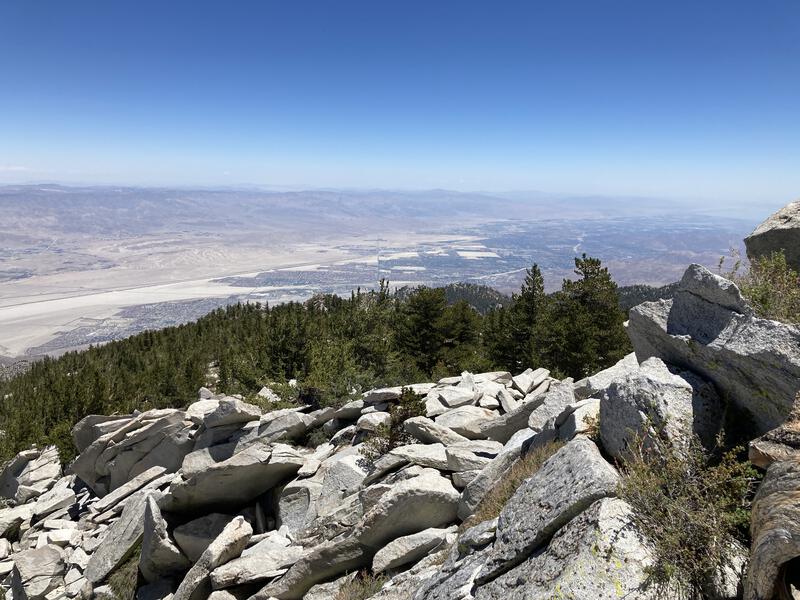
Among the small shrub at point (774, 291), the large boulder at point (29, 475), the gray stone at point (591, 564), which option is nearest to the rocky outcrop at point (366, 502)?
the gray stone at point (591, 564)

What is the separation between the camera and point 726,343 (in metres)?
6.47

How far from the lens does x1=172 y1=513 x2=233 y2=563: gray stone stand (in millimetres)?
12617

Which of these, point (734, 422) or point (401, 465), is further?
point (401, 465)

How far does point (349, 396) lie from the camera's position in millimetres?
19734

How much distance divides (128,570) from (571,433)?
13.2m

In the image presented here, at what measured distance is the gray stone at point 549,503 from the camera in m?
5.29

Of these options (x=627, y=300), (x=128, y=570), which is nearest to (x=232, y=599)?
(x=128, y=570)

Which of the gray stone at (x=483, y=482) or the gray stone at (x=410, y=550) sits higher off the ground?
the gray stone at (x=483, y=482)

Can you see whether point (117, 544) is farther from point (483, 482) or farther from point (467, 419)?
point (483, 482)

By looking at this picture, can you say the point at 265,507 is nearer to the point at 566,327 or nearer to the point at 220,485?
the point at 220,485

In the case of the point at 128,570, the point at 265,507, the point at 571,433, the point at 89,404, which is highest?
the point at 571,433

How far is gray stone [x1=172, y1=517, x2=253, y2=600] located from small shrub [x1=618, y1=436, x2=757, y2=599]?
936cm

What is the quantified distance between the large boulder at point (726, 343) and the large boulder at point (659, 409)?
A: 1.25ft

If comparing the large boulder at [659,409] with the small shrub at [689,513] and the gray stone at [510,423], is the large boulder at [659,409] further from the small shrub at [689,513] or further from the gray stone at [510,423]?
the gray stone at [510,423]
